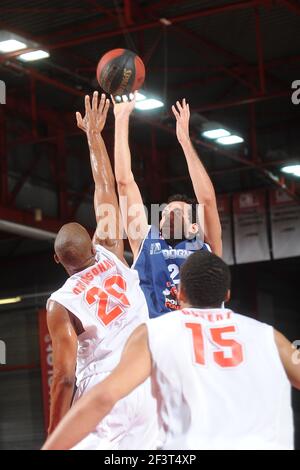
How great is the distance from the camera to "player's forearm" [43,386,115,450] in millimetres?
3283

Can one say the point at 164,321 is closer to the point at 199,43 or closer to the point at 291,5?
the point at 291,5

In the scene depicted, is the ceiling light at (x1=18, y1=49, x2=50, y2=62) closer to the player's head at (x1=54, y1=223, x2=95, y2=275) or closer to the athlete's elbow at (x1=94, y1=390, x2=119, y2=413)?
the player's head at (x1=54, y1=223, x2=95, y2=275)

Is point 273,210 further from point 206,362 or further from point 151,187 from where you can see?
point 206,362

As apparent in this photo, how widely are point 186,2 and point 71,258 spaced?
362 inches

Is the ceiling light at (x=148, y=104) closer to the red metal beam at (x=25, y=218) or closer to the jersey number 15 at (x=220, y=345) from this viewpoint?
the red metal beam at (x=25, y=218)

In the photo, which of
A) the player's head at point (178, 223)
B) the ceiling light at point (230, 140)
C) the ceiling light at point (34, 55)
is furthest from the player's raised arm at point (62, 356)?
the ceiling light at point (230, 140)

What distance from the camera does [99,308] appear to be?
17.7 feet

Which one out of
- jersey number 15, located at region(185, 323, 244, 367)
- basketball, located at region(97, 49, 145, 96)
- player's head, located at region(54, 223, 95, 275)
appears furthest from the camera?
basketball, located at region(97, 49, 145, 96)

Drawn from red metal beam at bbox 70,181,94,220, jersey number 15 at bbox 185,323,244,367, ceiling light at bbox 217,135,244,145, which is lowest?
jersey number 15 at bbox 185,323,244,367

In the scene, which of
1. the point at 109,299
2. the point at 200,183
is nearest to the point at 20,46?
the point at 200,183

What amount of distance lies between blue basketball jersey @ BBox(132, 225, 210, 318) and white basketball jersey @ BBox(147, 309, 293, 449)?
2087mm

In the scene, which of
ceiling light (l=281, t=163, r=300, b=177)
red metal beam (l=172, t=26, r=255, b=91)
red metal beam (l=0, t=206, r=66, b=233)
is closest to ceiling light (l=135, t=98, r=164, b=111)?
red metal beam (l=172, t=26, r=255, b=91)

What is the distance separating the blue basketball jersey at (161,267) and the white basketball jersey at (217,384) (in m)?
2.09

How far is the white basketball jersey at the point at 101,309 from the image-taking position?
5344 mm
